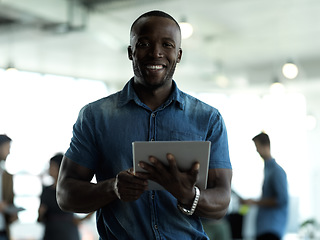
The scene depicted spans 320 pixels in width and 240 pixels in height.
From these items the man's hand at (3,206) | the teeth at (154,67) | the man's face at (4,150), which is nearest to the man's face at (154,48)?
the teeth at (154,67)

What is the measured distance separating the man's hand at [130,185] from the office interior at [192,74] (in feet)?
17.6

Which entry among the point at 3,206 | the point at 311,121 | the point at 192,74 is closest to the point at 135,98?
the point at 3,206

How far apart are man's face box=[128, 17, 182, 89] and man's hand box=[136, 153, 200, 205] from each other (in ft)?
0.99

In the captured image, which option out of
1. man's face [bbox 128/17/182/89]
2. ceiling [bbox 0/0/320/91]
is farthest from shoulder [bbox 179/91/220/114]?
ceiling [bbox 0/0/320/91]

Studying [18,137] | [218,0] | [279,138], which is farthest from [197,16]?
[279,138]

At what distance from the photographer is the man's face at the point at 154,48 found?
4.75 ft

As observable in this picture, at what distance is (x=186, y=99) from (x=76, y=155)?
1.17 ft

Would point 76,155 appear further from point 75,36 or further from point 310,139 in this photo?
point 310,139

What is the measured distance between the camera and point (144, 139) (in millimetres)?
1479

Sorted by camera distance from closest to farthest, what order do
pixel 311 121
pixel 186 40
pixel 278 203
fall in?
pixel 278 203, pixel 186 40, pixel 311 121

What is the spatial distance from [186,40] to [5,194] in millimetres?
6516

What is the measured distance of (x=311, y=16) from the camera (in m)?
8.20

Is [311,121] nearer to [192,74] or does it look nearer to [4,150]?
[192,74]

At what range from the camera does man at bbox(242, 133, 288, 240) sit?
450 centimetres
